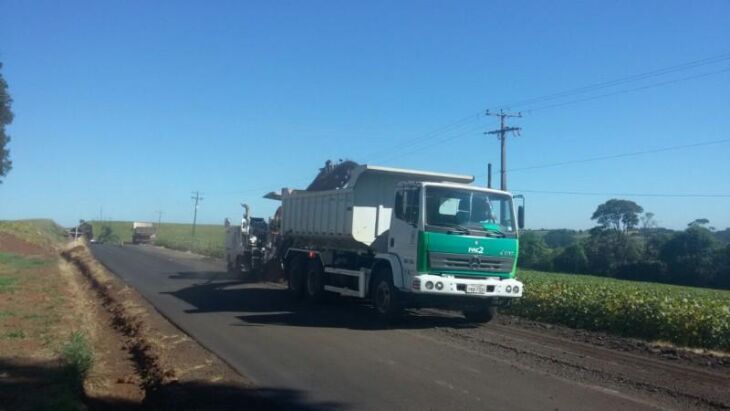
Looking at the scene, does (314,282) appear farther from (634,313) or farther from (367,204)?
(634,313)

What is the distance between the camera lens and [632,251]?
4641cm

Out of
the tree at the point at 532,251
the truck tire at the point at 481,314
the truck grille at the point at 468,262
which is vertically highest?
the tree at the point at 532,251

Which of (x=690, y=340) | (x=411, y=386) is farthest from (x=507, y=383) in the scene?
(x=690, y=340)

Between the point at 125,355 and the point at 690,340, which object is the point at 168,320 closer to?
the point at 125,355

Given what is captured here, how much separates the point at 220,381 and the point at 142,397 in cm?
92

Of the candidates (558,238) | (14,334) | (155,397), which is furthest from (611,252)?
(155,397)

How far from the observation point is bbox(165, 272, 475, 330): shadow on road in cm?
1319

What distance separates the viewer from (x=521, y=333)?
12633 millimetres

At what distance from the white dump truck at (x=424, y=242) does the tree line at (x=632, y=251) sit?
1226 inches

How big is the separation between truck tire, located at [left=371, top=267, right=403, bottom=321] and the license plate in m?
1.44

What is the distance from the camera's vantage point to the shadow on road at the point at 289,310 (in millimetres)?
13188

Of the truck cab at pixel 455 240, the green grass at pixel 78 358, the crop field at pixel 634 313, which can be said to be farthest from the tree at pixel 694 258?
the green grass at pixel 78 358

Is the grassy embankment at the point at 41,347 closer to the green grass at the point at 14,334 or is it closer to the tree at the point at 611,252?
the green grass at the point at 14,334

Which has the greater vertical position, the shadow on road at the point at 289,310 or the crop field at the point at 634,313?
the crop field at the point at 634,313
